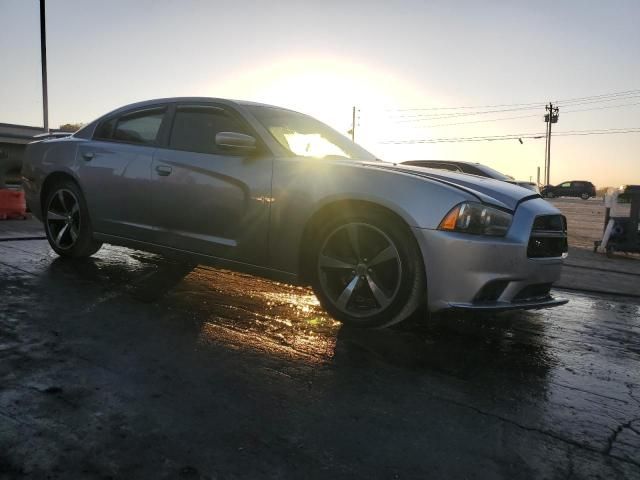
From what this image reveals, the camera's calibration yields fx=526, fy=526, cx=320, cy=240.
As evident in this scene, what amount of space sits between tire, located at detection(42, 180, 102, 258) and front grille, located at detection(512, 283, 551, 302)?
396 centimetres

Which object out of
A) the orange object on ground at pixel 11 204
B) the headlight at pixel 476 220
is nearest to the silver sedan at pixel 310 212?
the headlight at pixel 476 220

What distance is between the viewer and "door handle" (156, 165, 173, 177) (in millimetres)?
4363

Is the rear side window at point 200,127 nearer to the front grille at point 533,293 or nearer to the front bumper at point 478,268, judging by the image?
the front bumper at point 478,268

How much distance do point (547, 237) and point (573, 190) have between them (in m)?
56.0

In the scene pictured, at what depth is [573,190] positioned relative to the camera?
176 ft

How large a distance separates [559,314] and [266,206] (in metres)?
2.76

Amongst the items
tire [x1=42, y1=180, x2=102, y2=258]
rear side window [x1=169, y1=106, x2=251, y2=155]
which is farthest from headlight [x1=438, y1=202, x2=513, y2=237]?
tire [x1=42, y1=180, x2=102, y2=258]

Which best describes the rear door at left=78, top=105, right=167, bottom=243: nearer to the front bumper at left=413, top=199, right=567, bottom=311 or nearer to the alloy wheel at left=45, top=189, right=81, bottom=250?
→ the alloy wheel at left=45, top=189, right=81, bottom=250

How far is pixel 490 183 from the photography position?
3.72 metres

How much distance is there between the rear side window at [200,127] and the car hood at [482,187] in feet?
4.15

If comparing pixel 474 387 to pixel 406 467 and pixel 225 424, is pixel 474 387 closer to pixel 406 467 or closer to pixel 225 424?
pixel 406 467

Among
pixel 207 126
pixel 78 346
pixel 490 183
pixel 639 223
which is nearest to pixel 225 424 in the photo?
pixel 78 346

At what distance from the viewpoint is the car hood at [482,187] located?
333 cm

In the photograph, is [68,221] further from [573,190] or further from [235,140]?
[573,190]
